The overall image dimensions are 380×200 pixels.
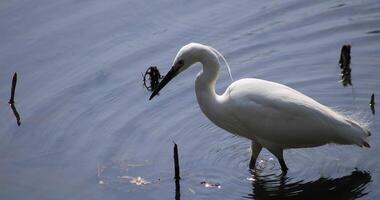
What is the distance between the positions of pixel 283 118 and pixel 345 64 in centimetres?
232

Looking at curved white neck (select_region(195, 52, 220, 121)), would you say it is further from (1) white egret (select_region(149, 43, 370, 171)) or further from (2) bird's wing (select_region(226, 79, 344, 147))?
(2) bird's wing (select_region(226, 79, 344, 147))

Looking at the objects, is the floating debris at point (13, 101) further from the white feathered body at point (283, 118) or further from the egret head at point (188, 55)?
the white feathered body at point (283, 118)

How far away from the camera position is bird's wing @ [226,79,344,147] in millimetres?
9000

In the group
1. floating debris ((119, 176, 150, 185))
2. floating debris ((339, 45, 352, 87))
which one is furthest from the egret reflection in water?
floating debris ((339, 45, 352, 87))

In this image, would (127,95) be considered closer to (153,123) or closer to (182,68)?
(153,123)

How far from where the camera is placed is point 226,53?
11852mm

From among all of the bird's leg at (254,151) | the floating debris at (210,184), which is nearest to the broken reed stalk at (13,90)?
the floating debris at (210,184)

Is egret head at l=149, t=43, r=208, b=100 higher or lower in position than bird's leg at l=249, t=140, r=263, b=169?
higher

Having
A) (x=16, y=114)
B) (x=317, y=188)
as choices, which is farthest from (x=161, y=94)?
(x=317, y=188)

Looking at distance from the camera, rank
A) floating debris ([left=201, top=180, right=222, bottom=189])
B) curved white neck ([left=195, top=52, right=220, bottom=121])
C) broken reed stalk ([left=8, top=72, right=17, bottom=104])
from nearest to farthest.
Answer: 1. curved white neck ([left=195, top=52, right=220, bottom=121])
2. floating debris ([left=201, top=180, right=222, bottom=189])
3. broken reed stalk ([left=8, top=72, right=17, bottom=104])

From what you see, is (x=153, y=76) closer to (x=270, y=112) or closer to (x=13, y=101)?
(x=13, y=101)

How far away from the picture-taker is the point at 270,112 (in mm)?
9023

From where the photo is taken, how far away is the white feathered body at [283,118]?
8.99 m

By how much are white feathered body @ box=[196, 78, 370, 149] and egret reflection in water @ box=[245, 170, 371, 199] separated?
0.39 m
